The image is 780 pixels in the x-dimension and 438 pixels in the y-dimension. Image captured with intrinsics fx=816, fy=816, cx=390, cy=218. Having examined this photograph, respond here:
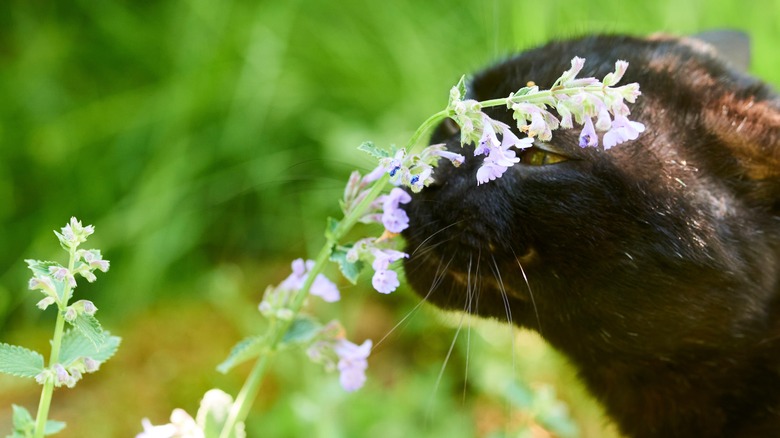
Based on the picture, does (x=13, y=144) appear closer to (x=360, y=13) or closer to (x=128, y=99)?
(x=128, y=99)

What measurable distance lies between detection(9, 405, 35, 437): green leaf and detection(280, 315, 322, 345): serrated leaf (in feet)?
0.66

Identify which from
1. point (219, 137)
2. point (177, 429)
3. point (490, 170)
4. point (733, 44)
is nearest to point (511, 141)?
point (490, 170)

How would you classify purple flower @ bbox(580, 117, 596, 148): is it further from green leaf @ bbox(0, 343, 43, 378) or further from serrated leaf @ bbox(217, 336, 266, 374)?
green leaf @ bbox(0, 343, 43, 378)

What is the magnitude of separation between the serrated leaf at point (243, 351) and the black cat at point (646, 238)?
317 millimetres

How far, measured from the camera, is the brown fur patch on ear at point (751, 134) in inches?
40.1

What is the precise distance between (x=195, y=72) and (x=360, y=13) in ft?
1.90

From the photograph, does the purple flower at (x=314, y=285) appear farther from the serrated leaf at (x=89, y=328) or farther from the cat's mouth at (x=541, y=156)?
the cat's mouth at (x=541, y=156)

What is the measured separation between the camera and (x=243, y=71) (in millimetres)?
2562

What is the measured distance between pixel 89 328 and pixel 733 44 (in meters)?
1.19

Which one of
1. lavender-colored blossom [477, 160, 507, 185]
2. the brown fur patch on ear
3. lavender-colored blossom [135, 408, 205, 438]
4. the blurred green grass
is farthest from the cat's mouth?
the blurred green grass

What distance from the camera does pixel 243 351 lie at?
2.17 feet

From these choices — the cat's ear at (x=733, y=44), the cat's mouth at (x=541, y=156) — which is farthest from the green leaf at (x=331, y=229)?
the cat's ear at (x=733, y=44)

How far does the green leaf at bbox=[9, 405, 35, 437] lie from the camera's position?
586 millimetres

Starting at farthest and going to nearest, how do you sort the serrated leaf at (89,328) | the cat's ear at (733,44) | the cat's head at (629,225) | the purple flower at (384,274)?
the cat's ear at (733,44), the cat's head at (629,225), the purple flower at (384,274), the serrated leaf at (89,328)
